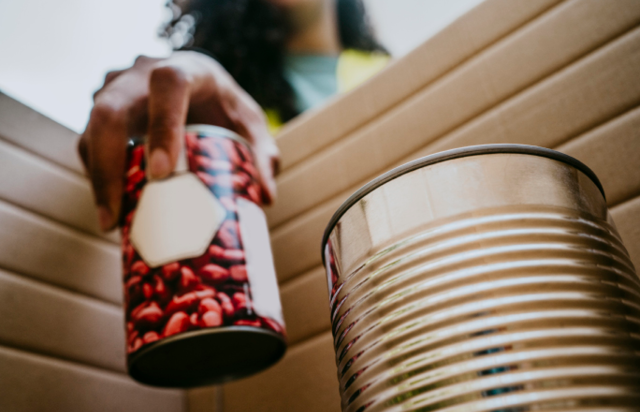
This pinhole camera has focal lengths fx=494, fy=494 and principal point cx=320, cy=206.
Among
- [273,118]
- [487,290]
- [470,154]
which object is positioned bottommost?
[487,290]

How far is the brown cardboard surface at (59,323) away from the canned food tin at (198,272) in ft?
0.69

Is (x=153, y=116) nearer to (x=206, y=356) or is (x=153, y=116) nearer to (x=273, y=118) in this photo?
(x=206, y=356)

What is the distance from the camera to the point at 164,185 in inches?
25.3

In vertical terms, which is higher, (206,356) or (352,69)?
Result: (352,69)

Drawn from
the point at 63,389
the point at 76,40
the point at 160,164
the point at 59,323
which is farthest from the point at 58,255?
the point at 76,40

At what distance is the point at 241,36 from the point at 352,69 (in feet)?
→ 1.20

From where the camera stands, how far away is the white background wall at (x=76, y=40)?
38.9 inches

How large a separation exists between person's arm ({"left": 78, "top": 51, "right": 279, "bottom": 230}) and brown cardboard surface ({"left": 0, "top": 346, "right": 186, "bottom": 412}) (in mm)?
240

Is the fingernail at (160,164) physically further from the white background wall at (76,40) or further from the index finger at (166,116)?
the white background wall at (76,40)

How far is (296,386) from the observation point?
832 mm

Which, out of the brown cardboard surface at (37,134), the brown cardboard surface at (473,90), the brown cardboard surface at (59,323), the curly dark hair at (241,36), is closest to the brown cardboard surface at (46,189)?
the brown cardboard surface at (37,134)

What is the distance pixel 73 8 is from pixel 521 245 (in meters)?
1.26

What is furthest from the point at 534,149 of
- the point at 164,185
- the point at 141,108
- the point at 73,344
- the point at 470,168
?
the point at 73,344

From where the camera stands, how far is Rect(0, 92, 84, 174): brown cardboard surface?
845 mm
